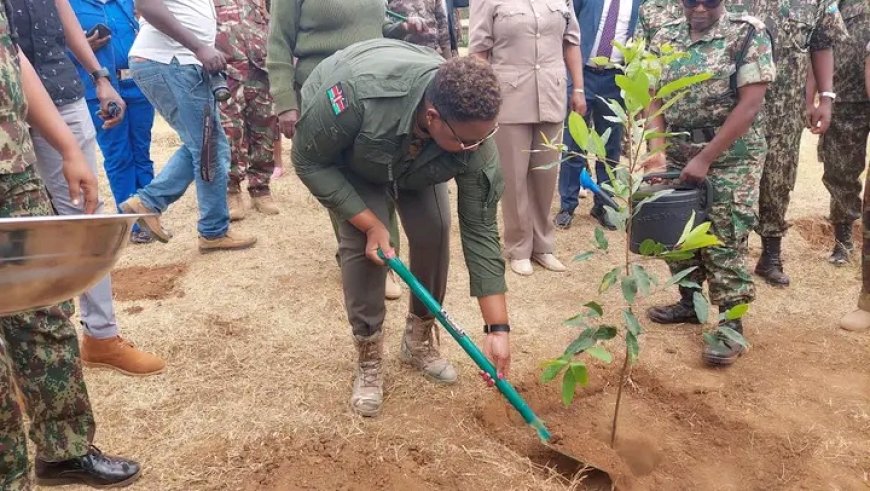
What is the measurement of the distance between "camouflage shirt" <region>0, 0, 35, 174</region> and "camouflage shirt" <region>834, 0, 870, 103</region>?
4.16 meters

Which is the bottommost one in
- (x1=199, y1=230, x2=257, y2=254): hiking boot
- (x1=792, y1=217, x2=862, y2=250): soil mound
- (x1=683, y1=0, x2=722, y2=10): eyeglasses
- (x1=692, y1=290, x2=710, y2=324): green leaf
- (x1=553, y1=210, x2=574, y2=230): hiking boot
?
(x1=792, y1=217, x2=862, y2=250): soil mound

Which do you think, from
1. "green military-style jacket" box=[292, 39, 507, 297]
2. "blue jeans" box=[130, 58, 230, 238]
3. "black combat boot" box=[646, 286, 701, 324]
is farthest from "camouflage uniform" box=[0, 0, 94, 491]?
"black combat boot" box=[646, 286, 701, 324]

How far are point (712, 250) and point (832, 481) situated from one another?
1071mm

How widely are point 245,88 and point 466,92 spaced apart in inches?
120

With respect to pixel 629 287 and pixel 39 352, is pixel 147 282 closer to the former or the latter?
pixel 39 352

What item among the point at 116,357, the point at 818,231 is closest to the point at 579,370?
the point at 116,357

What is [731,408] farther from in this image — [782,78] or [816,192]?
[816,192]

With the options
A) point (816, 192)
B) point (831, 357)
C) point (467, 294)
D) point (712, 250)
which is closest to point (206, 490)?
point (467, 294)

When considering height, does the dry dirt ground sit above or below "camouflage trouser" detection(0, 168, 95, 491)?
below

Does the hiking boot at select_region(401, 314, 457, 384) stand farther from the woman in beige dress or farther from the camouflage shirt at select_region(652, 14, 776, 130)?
the camouflage shirt at select_region(652, 14, 776, 130)

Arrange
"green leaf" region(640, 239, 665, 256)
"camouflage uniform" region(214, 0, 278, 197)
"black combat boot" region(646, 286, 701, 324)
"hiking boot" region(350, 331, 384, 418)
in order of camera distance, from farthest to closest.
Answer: "camouflage uniform" region(214, 0, 278, 197) < "black combat boot" region(646, 286, 701, 324) < "hiking boot" region(350, 331, 384, 418) < "green leaf" region(640, 239, 665, 256)

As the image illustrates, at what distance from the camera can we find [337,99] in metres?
2.21

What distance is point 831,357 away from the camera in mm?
3207

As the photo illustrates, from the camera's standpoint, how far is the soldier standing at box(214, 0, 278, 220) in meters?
4.54
